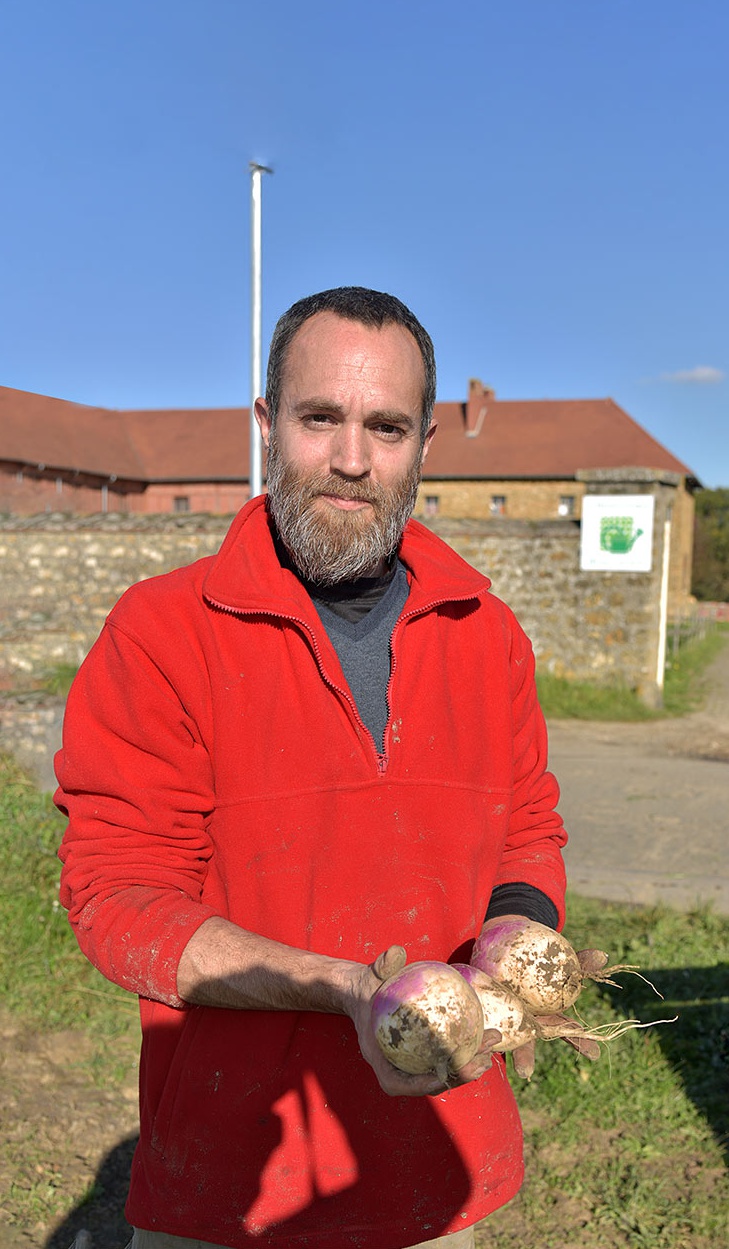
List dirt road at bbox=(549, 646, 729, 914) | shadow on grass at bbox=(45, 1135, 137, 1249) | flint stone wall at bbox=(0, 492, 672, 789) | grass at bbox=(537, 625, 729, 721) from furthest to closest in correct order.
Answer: flint stone wall at bbox=(0, 492, 672, 789), grass at bbox=(537, 625, 729, 721), dirt road at bbox=(549, 646, 729, 914), shadow on grass at bbox=(45, 1135, 137, 1249)

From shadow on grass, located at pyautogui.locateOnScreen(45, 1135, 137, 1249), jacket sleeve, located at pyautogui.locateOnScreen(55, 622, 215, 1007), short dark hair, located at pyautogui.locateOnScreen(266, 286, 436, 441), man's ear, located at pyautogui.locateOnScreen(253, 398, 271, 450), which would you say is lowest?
shadow on grass, located at pyautogui.locateOnScreen(45, 1135, 137, 1249)

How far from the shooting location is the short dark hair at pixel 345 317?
6.16 feet

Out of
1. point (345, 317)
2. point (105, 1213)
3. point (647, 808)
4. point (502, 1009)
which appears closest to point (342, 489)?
point (345, 317)

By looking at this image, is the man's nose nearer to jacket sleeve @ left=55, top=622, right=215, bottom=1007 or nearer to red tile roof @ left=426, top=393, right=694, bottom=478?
jacket sleeve @ left=55, top=622, right=215, bottom=1007

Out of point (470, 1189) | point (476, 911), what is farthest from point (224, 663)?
point (470, 1189)

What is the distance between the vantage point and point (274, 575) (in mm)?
1865

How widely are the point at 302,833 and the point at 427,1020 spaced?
383 millimetres

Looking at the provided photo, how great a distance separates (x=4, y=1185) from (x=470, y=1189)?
2.19m

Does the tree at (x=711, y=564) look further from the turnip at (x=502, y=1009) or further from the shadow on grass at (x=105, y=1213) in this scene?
the turnip at (x=502, y=1009)

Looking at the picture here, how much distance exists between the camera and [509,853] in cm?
210

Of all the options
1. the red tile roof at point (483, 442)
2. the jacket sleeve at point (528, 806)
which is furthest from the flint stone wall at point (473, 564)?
the red tile roof at point (483, 442)

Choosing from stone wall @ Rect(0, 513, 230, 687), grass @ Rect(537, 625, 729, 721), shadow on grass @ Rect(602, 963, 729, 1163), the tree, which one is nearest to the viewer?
shadow on grass @ Rect(602, 963, 729, 1163)

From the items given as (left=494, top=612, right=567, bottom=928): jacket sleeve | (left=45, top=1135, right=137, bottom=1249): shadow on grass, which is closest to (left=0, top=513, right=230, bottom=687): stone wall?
(left=45, top=1135, right=137, bottom=1249): shadow on grass

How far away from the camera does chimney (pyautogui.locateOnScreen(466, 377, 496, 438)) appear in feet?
110
